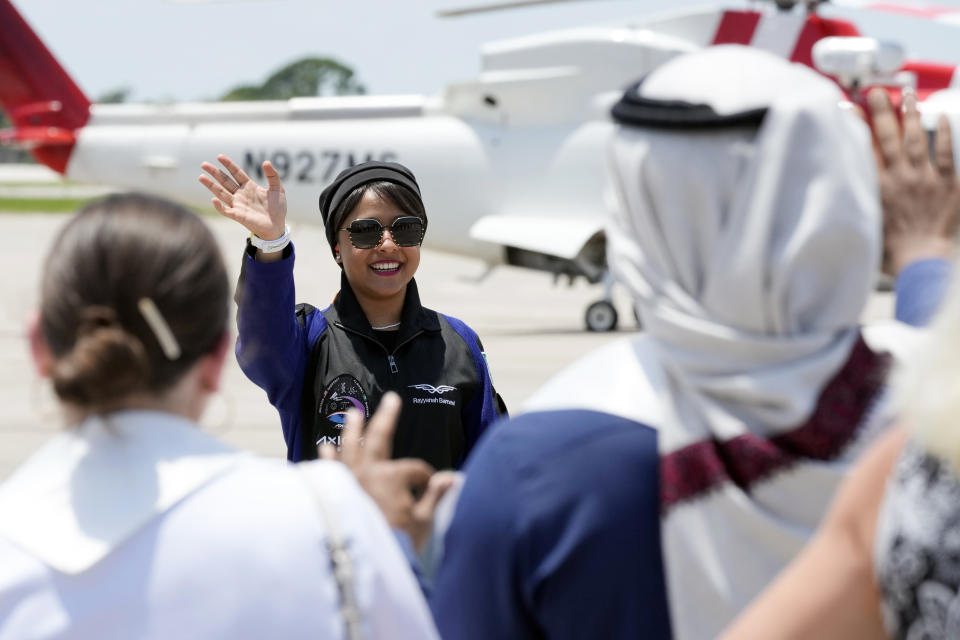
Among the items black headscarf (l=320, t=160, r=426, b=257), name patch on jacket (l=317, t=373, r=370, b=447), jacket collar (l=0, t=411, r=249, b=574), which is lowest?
name patch on jacket (l=317, t=373, r=370, b=447)

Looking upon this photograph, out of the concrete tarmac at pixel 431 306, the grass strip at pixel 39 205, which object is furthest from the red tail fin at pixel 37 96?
the grass strip at pixel 39 205

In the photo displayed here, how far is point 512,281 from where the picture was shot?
21969mm

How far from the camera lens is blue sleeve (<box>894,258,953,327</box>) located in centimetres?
164

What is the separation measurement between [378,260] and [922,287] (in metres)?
1.70

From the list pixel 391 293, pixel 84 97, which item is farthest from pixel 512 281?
pixel 391 293

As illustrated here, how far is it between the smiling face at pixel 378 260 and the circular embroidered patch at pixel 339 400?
0.33 m

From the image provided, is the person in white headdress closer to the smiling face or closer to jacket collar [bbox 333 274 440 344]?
jacket collar [bbox 333 274 440 344]

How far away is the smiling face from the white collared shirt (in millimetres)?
1743

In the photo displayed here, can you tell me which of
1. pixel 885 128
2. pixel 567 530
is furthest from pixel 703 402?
pixel 885 128

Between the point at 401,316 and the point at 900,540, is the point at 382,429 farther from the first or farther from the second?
the point at 401,316

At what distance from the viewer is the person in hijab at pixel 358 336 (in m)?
2.78

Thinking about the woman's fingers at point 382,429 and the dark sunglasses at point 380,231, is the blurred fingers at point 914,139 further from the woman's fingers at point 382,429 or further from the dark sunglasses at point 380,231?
the dark sunglasses at point 380,231

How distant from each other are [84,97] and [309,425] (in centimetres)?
1463

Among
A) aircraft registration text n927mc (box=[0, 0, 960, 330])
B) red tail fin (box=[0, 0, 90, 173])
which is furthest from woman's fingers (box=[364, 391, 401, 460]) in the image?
red tail fin (box=[0, 0, 90, 173])
